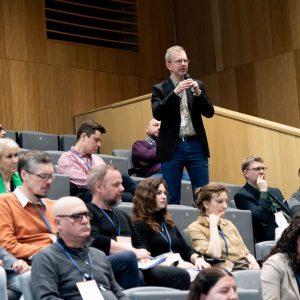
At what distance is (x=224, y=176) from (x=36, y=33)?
232 centimetres

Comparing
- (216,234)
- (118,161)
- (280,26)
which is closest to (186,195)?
(118,161)

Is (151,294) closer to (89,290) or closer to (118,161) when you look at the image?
(89,290)

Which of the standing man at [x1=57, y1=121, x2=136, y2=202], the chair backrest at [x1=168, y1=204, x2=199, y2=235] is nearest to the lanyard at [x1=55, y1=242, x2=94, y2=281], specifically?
the chair backrest at [x1=168, y1=204, x2=199, y2=235]

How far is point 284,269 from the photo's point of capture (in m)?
3.23

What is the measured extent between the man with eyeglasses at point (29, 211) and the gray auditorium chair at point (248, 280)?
722mm

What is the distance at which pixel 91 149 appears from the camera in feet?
15.7

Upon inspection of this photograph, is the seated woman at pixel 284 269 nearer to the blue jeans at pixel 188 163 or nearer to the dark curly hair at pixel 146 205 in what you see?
the dark curly hair at pixel 146 205

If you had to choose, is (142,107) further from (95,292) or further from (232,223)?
(95,292)

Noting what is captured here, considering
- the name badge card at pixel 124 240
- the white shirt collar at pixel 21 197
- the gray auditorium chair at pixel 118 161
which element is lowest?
the name badge card at pixel 124 240

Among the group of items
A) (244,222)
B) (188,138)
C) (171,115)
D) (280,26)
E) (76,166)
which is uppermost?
(280,26)

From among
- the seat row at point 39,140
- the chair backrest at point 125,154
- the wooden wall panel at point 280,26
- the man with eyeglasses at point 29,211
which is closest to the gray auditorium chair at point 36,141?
the seat row at point 39,140

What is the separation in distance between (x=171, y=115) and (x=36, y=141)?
175cm

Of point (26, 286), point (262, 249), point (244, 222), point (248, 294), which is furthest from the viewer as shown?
point (244, 222)

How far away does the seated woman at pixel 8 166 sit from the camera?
12.5ft
